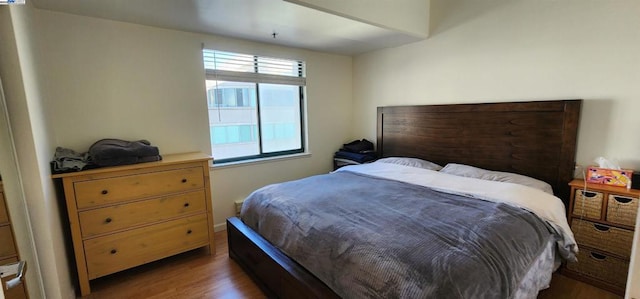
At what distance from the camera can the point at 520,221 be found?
5.44ft

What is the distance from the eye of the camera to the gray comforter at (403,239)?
1.22 m

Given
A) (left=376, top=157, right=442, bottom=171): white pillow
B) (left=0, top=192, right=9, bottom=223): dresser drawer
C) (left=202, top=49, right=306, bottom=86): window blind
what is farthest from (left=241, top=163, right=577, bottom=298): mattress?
(left=202, top=49, right=306, bottom=86): window blind

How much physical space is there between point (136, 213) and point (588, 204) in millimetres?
3386

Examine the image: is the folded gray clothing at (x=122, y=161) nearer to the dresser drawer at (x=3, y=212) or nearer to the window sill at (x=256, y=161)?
the window sill at (x=256, y=161)

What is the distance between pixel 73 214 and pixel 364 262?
6.62 feet

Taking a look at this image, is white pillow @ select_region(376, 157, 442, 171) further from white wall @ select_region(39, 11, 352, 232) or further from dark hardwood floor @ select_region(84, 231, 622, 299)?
white wall @ select_region(39, 11, 352, 232)

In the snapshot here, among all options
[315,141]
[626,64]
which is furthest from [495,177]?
[315,141]

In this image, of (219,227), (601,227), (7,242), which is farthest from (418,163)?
(7,242)

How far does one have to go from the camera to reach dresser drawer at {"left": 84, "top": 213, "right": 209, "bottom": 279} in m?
2.04

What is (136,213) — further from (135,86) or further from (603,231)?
(603,231)

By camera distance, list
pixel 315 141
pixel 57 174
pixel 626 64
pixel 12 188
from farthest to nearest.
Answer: pixel 315 141
pixel 626 64
pixel 57 174
pixel 12 188

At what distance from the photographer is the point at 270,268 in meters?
1.87

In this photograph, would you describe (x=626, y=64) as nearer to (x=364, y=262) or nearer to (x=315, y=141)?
(x=364, y=262)

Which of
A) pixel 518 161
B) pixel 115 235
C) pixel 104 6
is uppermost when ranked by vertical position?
pixel 104 6
